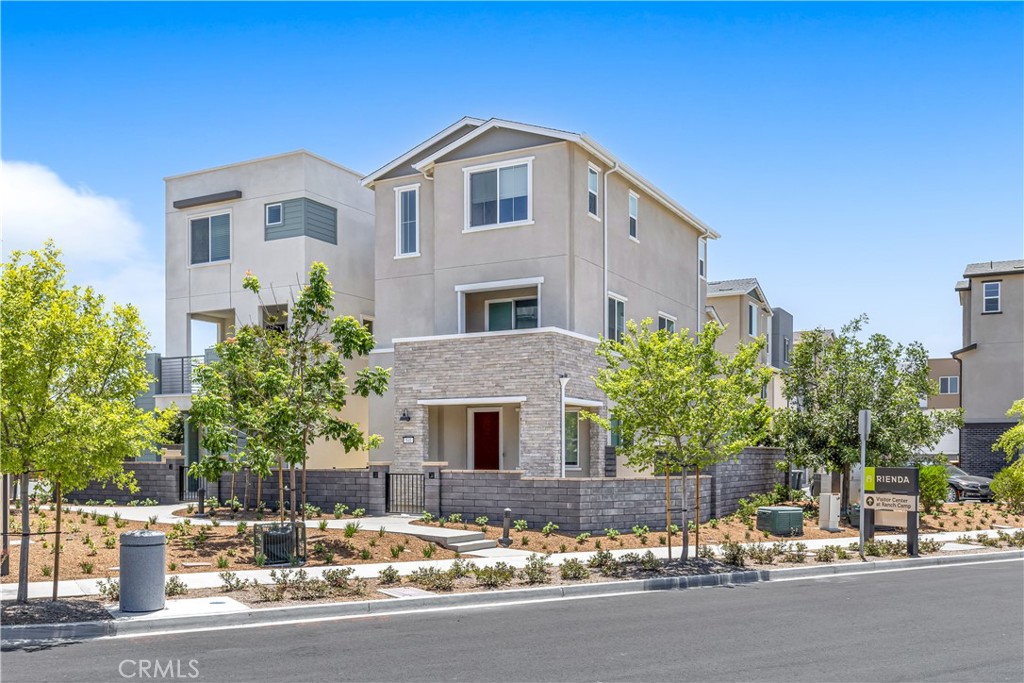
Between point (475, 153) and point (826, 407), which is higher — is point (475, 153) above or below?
above

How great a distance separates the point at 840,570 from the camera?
1738 centimetres

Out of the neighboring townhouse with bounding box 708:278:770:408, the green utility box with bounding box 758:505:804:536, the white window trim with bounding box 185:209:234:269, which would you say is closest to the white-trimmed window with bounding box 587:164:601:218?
the green utility box with bounding box 758:505:804:536

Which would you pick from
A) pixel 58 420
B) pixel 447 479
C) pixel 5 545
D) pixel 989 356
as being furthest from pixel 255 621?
pixel 989 356

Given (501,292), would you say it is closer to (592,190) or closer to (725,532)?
(592,190)

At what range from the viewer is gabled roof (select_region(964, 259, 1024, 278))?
40156 millimetres

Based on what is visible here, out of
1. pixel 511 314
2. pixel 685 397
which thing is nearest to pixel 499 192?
pixel 511 314

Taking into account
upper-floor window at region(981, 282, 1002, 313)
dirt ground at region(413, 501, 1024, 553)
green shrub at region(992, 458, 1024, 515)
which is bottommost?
dirt ground at region(413, 501, 1024, 553)

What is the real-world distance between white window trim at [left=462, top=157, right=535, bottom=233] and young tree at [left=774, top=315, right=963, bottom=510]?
30.2ft

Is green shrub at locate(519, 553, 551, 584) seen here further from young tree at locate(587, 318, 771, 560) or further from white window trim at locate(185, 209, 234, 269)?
white window trim at locate(185, 209, 234, 269)

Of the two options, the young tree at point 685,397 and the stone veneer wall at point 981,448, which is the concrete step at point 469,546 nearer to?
the young tree at point 685,397

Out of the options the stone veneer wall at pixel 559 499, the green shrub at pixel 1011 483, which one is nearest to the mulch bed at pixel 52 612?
the stone veneer wall at pixel 559 499

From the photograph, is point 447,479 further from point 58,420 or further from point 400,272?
point 58,420

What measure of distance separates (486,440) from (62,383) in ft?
50.1

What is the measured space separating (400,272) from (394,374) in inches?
137
